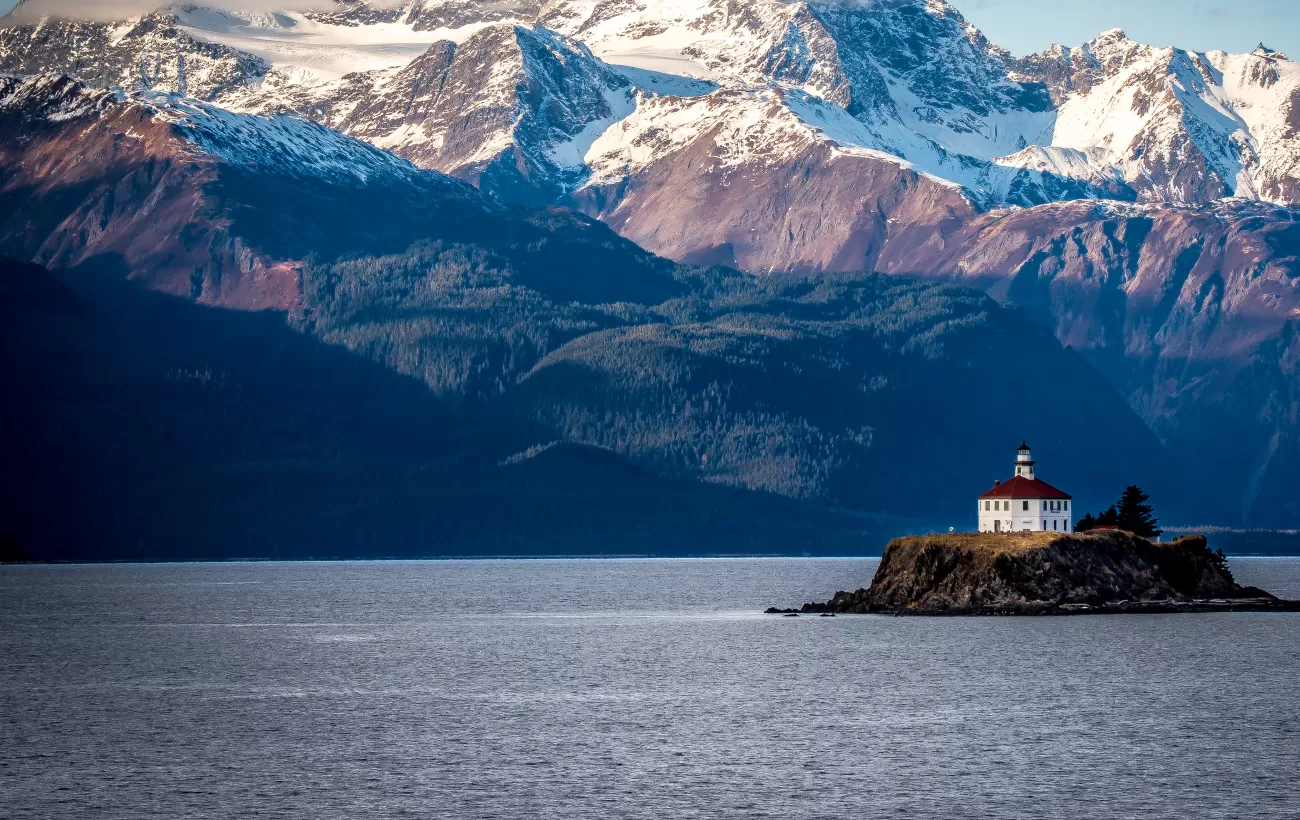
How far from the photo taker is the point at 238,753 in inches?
5891

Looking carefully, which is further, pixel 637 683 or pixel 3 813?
pixel 637 683

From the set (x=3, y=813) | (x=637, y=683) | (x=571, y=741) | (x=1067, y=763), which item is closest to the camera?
(x=3, y=813)

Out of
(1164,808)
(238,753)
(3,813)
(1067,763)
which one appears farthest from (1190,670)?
(3,813)

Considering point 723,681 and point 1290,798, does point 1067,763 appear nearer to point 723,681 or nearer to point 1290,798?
point 1290,798

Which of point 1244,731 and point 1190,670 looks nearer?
point 1244,731

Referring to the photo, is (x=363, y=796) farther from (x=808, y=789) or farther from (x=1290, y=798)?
(x=1290, y=798)

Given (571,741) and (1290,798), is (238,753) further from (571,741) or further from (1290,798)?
(1290,798)

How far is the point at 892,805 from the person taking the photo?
129500 mm

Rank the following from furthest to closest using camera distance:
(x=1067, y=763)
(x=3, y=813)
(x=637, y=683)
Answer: (x=637, y=683) → (x=1067, y=763) → (x=3, y=813)

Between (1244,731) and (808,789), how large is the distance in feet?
130

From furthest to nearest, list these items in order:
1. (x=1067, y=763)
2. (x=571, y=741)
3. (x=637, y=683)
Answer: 1. (x=637, y=683)
2. (x=571, y=741)
3. (x=1067, y=763)

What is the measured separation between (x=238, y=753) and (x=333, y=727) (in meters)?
13.4

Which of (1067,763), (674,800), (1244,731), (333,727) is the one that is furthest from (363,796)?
(1244,731)

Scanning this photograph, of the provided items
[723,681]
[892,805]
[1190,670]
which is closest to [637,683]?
[723,681]
